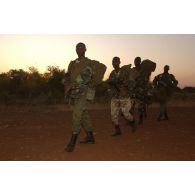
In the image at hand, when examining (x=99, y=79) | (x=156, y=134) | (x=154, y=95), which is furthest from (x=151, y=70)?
(x=99, y=79)

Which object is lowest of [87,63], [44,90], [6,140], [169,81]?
[44,90]

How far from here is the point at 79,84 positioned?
7.14m

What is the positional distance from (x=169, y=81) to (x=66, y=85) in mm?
5937

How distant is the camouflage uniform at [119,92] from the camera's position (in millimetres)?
8648

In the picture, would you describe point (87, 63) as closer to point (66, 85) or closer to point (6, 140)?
point (66, 85)

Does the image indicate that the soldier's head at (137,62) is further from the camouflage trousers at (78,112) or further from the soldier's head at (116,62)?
the camouflage trousers at (78,112)

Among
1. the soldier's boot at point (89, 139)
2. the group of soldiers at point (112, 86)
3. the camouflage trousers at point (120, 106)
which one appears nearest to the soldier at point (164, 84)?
the group of soldiers at point (112, 86)

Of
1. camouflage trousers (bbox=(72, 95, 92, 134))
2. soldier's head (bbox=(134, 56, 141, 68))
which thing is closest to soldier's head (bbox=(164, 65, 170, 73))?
soldier's head (bbox=(134, 56, 141, 68))

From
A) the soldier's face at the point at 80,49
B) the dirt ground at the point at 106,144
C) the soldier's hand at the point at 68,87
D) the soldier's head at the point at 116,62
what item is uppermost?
the soldier's face at the point at 80,49

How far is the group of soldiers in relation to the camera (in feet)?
23.4

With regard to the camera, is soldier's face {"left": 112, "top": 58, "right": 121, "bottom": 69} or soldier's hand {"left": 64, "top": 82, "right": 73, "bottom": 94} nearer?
soldier's hand {"left": 64, "top": 82, "right": 73, "bottom": 94}

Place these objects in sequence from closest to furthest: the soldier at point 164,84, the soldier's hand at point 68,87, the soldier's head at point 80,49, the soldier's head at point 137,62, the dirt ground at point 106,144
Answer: the dirt ground at point 106,144
the soldier's hand at point 68,87
the soldier's head at point 80,49
the soldier's head at point 137,62
the soldier at point 164,84

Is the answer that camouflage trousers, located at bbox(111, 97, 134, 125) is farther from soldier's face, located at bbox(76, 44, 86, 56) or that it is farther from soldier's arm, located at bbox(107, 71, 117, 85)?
soldier's face, located at bbox(76, 44, 86, 56)

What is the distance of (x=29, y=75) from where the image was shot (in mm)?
34656
